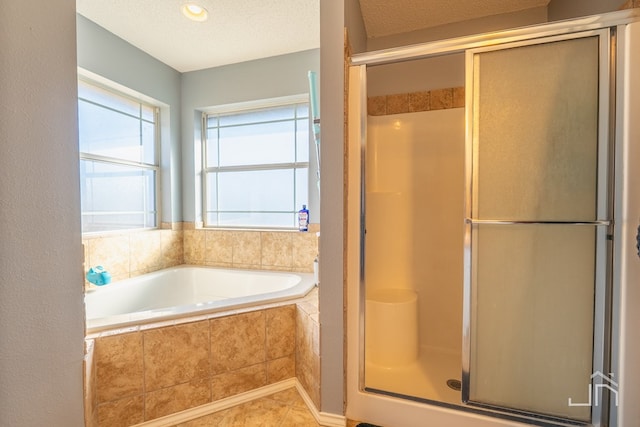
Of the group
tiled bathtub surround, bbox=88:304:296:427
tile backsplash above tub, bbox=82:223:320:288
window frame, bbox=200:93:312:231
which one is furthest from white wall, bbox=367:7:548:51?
tiled bathtub surround, bbox=88:304:296:427

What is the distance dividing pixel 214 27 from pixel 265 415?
2641 millimetres

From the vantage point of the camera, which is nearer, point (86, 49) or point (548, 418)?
point (548, 418)

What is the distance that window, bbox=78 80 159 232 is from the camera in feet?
6.89

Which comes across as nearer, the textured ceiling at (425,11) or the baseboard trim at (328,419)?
the baseboard trim at (328,419)

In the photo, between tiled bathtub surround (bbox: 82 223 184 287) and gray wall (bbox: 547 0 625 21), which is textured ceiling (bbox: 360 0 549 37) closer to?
gray wall (bbox: 547 0 625 21)

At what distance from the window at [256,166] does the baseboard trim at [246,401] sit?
1.38 meters

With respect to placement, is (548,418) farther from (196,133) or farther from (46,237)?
(196,133)

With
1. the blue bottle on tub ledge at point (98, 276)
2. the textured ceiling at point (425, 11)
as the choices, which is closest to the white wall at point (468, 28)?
the textured ceiling at point (425, 11)

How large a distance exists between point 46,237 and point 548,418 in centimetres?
191

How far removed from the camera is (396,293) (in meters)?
1.96

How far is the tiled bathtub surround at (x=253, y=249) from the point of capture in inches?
96.1

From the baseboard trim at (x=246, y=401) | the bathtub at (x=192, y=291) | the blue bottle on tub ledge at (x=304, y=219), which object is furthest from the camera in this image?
the blue bottle on tub ledge at (x=304, y=219)

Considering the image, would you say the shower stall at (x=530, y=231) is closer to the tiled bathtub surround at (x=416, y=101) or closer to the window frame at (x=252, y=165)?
the tiled bathtub surround at (x=416, y=101)

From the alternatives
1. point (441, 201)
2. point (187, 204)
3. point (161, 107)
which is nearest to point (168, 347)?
point (187, 204)
